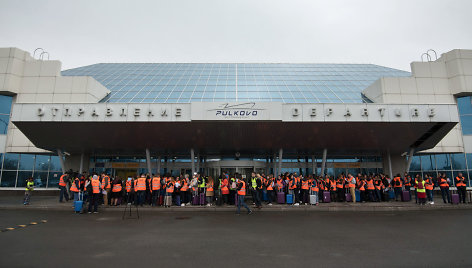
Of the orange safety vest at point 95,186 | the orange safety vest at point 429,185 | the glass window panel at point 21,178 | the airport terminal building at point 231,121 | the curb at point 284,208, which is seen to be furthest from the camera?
the glass window panel at point 21,178

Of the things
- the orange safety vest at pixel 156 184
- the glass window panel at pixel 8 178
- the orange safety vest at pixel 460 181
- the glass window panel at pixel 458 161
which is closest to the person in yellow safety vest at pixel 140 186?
the orange safety vest at pixel 156 184

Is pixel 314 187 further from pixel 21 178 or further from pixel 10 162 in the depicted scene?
pixel 10 162

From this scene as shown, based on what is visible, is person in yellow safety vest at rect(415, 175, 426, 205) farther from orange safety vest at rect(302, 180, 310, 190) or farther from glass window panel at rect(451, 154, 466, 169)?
glass window panel at rect(451, 154, 466, 169)

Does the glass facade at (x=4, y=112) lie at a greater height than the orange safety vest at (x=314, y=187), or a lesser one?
greater

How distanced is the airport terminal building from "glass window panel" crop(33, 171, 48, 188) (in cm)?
9

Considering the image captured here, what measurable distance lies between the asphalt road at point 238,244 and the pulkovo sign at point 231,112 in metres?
7.38

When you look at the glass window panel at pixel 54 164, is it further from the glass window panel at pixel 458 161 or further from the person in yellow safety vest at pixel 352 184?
the glass window panel at pixel 458 161

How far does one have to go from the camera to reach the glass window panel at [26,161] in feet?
77.3

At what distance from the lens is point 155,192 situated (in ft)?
49.1

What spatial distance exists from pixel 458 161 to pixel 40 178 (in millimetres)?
36517

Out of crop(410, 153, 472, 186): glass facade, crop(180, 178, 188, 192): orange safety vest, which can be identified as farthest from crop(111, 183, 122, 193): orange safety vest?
crop(410, 153, 472, 186): glass facade

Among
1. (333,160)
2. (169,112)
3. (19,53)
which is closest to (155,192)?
(169,112)

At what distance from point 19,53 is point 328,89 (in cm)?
2741

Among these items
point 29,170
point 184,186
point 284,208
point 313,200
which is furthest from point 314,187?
point 29,170
